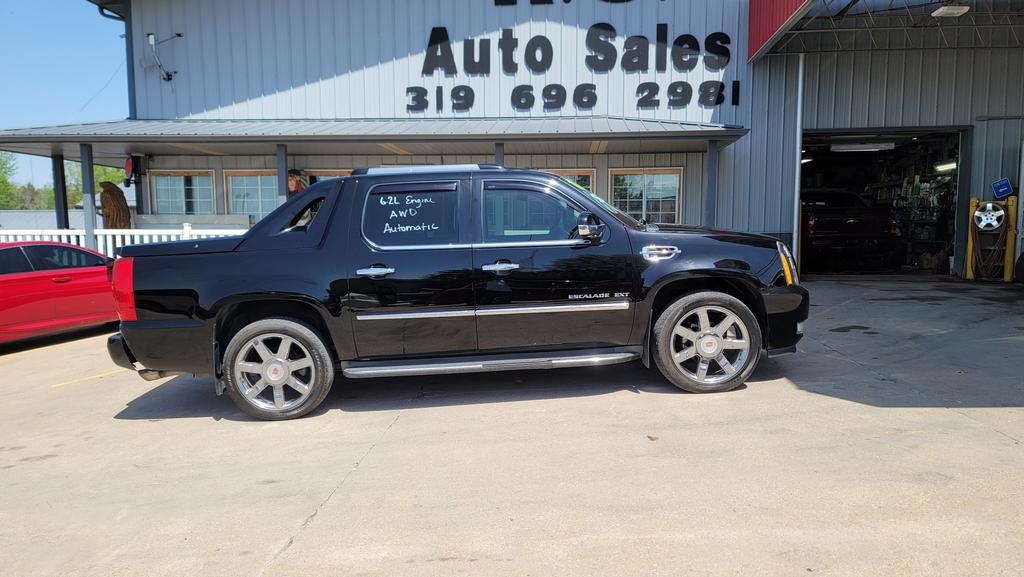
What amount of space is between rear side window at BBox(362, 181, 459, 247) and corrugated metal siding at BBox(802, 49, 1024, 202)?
11.2 m

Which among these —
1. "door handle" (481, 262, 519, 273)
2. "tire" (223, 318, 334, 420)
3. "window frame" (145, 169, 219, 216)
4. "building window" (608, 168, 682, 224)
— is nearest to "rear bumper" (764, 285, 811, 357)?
"door handle" (481, 262, 519, 273)

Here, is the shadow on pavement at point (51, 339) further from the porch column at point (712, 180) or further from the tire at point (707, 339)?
the porch column at point (712, 180)

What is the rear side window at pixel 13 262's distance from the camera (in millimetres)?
7719

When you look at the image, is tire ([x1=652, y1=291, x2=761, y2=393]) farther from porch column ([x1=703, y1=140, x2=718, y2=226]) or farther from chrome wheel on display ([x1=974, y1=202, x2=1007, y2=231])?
chrome wheel on display ([x1=974, y1=202, x2=1007, y2=231])

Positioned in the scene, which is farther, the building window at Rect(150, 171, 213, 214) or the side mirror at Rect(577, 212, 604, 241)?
the building window at Rect(150, 171, 213, 214)

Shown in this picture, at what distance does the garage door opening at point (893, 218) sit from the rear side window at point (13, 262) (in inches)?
561

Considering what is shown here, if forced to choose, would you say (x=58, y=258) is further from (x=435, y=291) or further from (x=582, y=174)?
(x=582, y=174)

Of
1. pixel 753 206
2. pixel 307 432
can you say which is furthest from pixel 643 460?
pixel 753 206

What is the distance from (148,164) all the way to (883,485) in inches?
648

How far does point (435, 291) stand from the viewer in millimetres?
4770

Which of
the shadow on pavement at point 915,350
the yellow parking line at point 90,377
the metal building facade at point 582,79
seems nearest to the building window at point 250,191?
the metal building facade at point 582,79

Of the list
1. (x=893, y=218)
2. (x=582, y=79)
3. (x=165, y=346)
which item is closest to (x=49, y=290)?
(x=165, y=346)

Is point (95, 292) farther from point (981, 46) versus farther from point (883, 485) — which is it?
point (981, 46)

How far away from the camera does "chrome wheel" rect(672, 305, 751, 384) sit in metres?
5.02
